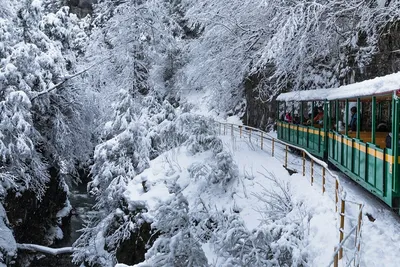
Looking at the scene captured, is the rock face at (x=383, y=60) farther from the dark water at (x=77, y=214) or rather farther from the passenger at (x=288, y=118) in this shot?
the dark water at (x=77, y=214)

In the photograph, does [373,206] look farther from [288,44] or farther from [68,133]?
[68,133]

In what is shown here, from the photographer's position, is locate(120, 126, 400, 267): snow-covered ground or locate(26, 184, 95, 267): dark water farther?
locate(26, 184, 95, 267): dark water

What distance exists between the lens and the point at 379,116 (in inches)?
518

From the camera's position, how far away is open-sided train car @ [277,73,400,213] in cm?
848

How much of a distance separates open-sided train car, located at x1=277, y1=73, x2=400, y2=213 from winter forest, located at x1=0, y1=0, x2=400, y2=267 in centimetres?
176

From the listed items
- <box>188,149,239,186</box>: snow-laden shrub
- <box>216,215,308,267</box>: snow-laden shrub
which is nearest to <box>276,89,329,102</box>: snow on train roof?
<box>188,149,239,186</box>: snow-laden shrub

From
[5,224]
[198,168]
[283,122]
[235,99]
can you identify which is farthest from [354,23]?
[235,99]

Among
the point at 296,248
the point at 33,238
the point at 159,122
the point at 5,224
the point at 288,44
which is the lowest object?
the point at 33,238

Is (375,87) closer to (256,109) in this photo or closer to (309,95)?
(309,95)

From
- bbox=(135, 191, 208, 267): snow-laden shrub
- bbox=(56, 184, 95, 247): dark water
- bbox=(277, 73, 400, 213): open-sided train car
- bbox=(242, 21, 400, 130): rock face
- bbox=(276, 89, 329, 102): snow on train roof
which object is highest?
A: bbox=(242, 21, 400, 130): rock face

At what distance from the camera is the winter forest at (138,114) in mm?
13672

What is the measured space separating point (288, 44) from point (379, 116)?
431 cm

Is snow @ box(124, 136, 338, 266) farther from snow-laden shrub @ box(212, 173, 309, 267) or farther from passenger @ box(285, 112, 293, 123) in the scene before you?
passenger @ box(285, 112, 293, 123)

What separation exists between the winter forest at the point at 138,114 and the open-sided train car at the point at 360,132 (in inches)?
69.4
